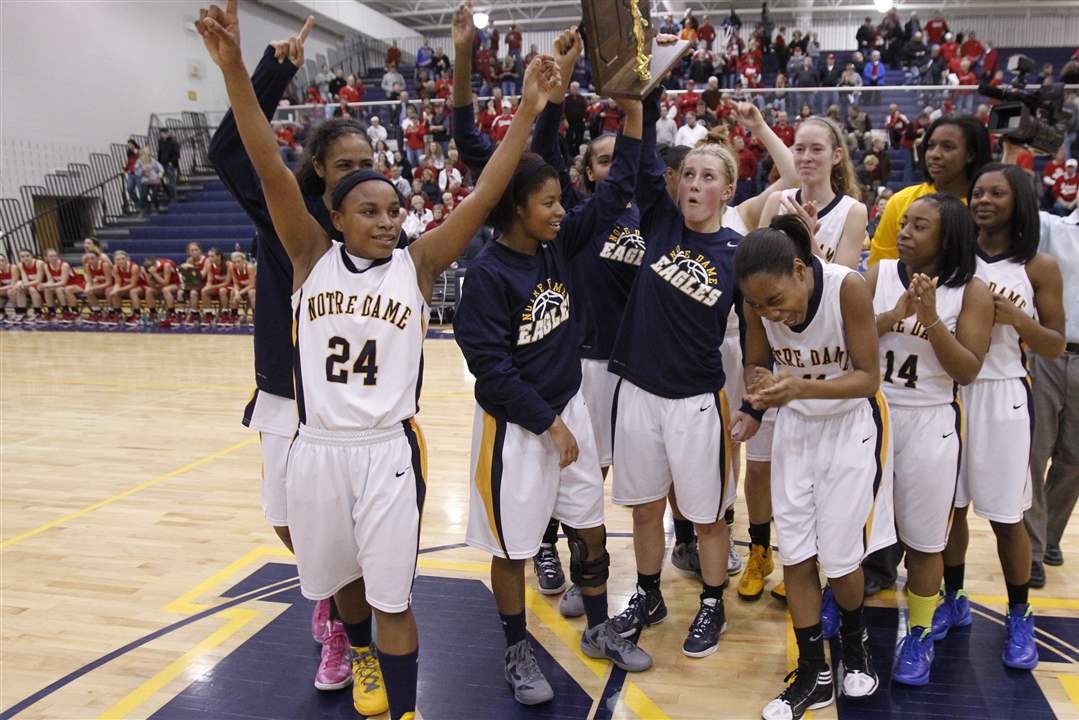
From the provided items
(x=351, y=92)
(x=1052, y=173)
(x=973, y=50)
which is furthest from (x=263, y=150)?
(x=973, y=50)

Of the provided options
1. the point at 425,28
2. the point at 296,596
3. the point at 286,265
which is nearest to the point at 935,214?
the point at 286,265

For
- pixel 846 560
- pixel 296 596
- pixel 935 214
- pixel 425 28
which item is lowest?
pixel 296 596

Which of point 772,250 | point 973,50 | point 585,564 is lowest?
point 585,564

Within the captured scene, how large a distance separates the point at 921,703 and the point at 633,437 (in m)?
1.35

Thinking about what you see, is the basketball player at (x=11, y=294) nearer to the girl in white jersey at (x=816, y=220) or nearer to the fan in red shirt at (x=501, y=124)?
the fan in red shirt at (x=501, y=124)

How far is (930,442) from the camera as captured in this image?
2670mm

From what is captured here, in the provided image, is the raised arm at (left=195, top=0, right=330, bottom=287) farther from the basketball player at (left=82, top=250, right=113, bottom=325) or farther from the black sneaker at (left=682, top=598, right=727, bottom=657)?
the basketball player at (left=82, top=250, right=113, bottom=325)

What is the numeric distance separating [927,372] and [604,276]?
1.37m

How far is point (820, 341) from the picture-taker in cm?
253

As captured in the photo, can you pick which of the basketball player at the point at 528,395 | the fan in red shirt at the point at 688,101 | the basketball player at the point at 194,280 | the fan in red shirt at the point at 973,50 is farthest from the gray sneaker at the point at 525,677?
the fan in red shirt at the point at 973,50

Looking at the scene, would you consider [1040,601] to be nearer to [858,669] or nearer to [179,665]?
[858,669]

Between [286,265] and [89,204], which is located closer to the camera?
[286,265]

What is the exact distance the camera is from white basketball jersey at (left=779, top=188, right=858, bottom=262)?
3172 mm

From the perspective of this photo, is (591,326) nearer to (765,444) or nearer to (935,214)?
(765,444)
